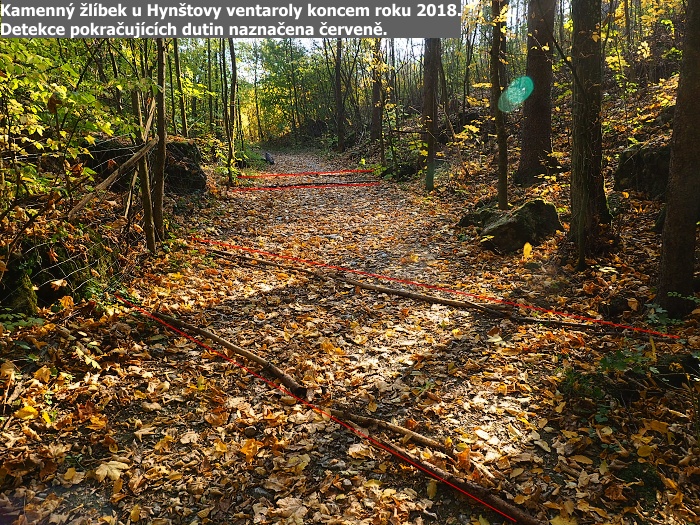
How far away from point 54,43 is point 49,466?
6.42 metres

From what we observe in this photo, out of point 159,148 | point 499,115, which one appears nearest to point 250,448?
point 159,148

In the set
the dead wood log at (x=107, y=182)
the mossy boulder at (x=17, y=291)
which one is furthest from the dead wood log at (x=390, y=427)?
the dead wood log at (x=107, y=182)

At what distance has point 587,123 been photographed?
20.4 feet

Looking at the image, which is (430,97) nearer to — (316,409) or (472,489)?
(316,409)

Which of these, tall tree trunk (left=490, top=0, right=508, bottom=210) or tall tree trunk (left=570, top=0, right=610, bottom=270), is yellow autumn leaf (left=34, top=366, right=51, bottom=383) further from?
tall tree trunk (left=490, top=0, right=508, bottom=210)

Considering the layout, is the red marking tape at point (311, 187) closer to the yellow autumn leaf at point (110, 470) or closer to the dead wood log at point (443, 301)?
the dead wood log at point (443, 301)

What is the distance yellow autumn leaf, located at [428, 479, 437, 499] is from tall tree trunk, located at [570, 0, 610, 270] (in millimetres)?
4368

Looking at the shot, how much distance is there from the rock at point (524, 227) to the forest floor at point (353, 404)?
2.49 ft

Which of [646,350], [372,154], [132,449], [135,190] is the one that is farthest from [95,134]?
[372,154]

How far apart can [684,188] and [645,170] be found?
3431 mm

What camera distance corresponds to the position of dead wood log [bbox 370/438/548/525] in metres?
2.94

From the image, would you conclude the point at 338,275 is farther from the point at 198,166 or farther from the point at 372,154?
the point at 372,154

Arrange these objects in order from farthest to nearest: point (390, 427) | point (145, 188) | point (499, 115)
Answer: point (499, 115), point (145, 188), point (390, 427)

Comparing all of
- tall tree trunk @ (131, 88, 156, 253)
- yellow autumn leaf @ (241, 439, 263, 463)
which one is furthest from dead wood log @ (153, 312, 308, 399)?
tall tree trunk @ (131, 88, 156, 253)
